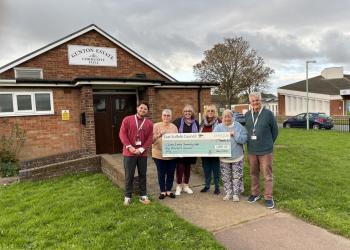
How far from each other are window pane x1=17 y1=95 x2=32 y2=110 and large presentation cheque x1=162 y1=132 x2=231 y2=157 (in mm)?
5436

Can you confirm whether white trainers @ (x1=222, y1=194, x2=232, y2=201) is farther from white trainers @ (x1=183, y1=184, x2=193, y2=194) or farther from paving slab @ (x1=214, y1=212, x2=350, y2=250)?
paving slab @ (x1=214, y1=212, x2=350, y2=250)

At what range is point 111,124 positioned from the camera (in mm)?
10398

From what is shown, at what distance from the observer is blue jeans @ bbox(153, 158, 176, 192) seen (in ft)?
19.3

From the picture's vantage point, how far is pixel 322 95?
39000mm

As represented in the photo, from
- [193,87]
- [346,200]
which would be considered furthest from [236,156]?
[193,87]

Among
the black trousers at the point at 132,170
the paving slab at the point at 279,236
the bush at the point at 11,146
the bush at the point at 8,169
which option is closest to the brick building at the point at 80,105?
the bush at the point at 11,146

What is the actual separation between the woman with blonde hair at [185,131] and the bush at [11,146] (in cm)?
529

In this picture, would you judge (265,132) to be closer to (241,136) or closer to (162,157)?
(241,136)

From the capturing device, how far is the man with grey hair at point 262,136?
5.33 metres

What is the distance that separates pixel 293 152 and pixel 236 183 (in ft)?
21.6

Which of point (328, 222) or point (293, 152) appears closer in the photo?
point (328, 222)

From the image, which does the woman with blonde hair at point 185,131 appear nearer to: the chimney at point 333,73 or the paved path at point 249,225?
the paved path at point 249,225

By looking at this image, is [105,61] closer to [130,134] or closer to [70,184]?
[70,184]

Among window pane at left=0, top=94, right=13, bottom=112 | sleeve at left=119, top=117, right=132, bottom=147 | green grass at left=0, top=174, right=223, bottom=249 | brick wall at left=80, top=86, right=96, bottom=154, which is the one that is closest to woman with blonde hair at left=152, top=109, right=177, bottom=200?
green grass at left=0, top=174, right=223, bottom=249
